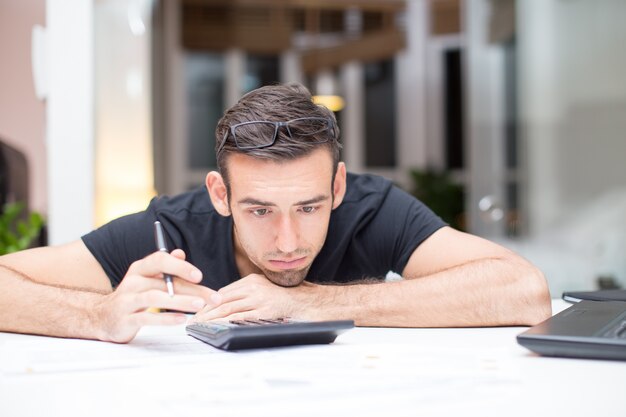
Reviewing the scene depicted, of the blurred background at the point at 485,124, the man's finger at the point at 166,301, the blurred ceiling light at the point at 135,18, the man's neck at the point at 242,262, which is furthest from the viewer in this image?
the blurred ceiling light at the point at 135,18

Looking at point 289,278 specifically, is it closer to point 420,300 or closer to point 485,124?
point 420,300

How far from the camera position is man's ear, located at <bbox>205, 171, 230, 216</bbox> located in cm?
181

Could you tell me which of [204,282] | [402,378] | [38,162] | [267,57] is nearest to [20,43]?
[38,162]

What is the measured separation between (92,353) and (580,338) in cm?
77

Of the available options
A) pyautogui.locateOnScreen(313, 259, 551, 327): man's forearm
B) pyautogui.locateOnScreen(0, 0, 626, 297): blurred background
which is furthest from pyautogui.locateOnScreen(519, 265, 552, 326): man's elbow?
pyautogui.locateOnScreen(0, 0, 626, 297): blurred background

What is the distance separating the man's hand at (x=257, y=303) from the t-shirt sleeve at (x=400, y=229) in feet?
1.62

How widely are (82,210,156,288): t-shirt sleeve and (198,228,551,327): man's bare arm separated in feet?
1.74

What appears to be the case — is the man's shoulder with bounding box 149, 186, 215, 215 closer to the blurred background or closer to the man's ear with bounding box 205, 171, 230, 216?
the man's ear with bounding box 205, 171, 230, 216

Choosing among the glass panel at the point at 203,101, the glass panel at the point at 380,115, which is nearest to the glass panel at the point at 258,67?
the glass panel at the point at 203,101

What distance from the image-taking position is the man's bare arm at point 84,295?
122 cm

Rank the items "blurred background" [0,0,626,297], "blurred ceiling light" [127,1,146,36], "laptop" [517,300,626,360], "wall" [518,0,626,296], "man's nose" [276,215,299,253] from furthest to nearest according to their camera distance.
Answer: "wall" [518,0,626,296] < "blurred ceiling light" [127,1,146,36] < "blurred background" [0,0,626,297] < "man's nose" [276,215,299,253] < "laptop" [517,300,626,360]

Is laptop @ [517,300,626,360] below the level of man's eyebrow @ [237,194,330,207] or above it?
below

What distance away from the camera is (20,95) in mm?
3709

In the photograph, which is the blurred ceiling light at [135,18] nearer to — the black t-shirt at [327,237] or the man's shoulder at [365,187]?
the black t-shirt at [327,237]
